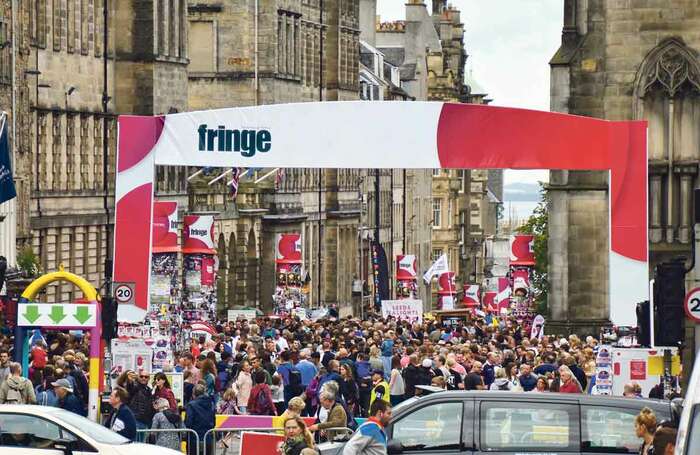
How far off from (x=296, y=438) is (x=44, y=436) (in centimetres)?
292

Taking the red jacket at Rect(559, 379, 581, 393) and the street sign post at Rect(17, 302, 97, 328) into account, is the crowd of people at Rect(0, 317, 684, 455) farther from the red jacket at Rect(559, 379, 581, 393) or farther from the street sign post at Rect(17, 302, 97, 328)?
the street sign post at Rect(17, 302, 97, 328)

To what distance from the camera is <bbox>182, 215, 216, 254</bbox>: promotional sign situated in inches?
2239

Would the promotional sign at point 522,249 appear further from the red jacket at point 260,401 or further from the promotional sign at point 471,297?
the promotional sign at point 471,297

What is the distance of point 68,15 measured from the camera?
223 feet

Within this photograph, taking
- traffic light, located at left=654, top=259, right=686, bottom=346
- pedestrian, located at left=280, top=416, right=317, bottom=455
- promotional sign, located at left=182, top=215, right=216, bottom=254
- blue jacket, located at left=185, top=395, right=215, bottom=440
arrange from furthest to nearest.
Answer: promotional sign, located at left=182, top=215, right=216, bottom=254 → blue jacket, located at left=185, top=395, right=215, bottom=440 → traffic light, located at left=654, top=259, right=686, bottom=346 → pedestrian, located at left=280, top=416, right=317, bottom=455

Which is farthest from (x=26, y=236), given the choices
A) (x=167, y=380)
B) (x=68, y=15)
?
(x=167, y=380)

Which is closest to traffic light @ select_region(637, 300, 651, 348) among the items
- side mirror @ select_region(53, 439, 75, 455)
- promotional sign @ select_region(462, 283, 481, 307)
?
side mirror @ select_region(53, 439, 75, 455)

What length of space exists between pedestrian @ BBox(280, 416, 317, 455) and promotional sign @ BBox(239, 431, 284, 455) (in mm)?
3961

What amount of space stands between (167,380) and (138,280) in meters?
2.40

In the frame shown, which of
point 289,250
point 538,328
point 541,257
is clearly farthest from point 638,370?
point 541,257

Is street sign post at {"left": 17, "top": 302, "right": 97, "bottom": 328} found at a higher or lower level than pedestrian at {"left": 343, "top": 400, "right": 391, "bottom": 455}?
higher

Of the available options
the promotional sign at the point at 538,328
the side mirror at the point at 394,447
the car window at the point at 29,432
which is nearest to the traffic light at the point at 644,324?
the side mirror at the point at 394,447

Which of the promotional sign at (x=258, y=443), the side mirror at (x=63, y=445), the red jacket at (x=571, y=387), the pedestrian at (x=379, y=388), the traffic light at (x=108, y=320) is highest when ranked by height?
the traffic light at (x=108, y=320)

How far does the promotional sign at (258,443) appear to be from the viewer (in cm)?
2872
